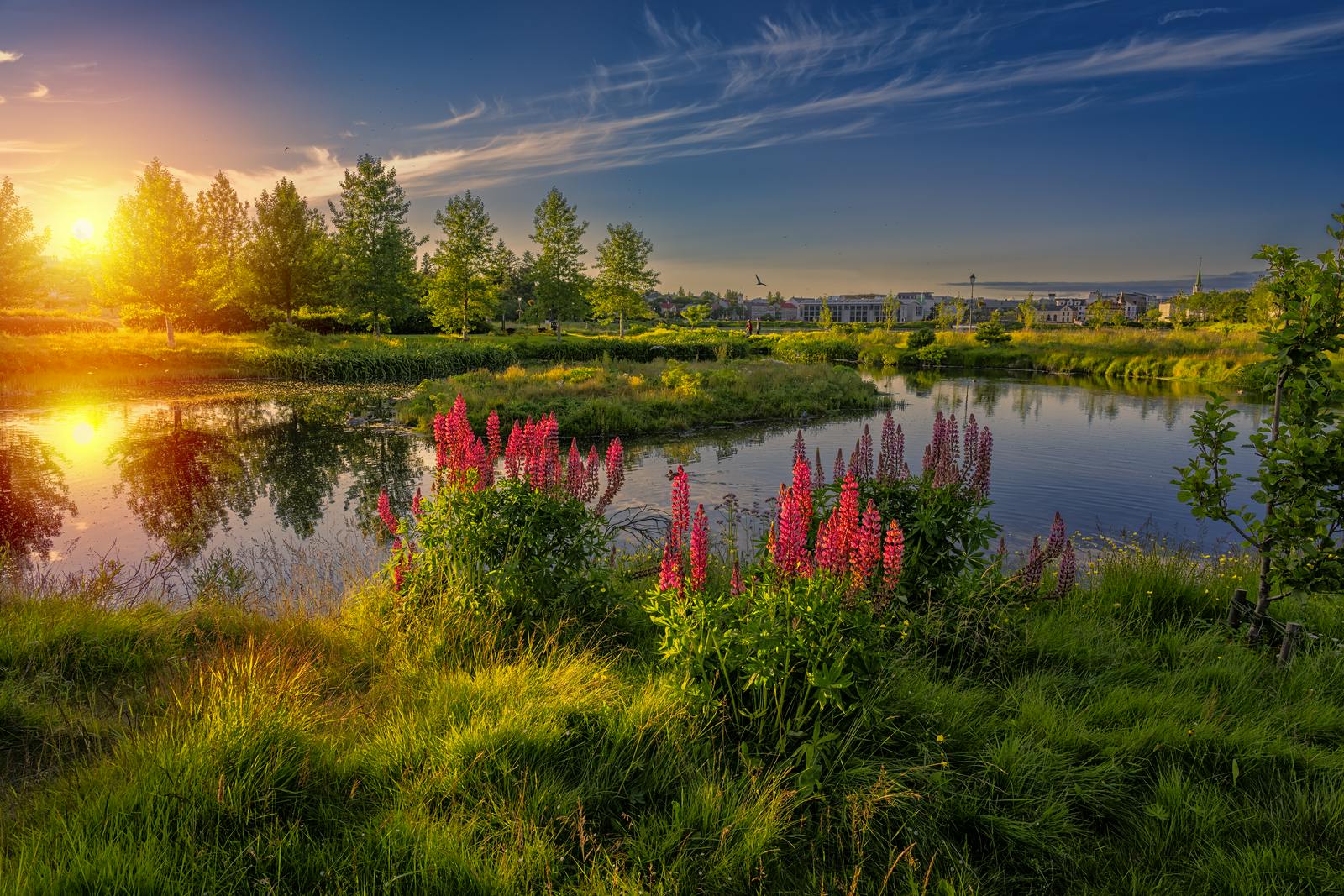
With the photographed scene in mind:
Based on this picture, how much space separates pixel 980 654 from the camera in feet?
16.3

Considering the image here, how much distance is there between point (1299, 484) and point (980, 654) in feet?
8.36

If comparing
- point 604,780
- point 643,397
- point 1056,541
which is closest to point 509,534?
point 604,780

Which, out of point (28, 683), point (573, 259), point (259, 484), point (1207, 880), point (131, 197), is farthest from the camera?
point (573, 259)

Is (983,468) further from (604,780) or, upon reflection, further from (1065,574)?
(604,780)

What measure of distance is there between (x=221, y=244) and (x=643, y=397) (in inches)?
1633

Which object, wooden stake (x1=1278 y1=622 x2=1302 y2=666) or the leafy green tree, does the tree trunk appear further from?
the leafy green tree

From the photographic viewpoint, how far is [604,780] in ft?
10.7

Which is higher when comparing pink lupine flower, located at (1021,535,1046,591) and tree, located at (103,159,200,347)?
tree, located at (103,159,200,347)

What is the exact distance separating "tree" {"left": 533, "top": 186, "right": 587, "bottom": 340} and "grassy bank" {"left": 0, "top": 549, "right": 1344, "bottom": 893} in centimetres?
4913

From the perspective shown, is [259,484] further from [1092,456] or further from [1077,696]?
[1092,456]

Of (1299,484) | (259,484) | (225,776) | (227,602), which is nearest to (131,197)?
(259,484)

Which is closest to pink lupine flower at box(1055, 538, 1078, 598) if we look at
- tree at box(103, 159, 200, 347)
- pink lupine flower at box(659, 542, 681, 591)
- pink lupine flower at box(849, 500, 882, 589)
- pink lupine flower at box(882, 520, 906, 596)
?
pink lupine flower at box(882, 520, 906, 596)

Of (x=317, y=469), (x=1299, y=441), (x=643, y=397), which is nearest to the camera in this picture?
(x=1299, y=441)

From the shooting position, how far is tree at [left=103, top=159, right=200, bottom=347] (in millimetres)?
35906
